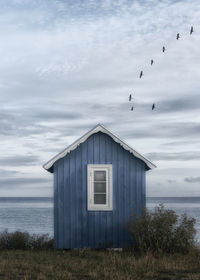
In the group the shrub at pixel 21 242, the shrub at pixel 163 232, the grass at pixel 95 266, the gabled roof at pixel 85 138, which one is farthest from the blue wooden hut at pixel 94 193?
the shrub at pixel 21 242

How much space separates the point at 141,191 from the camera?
20062 mm

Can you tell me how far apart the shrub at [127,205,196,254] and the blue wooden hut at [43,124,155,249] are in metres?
1.10

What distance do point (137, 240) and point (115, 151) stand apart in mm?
3377

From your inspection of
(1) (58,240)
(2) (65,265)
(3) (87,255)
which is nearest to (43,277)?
(2) (65,265)

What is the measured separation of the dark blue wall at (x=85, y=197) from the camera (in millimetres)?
19719

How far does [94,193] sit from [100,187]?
0.31 m

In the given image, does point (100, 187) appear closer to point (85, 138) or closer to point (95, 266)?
point (85, 138)

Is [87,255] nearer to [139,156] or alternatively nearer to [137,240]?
[137,240]

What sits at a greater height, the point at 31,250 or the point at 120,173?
the point at 120,173

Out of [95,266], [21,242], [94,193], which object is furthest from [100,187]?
[21,242]

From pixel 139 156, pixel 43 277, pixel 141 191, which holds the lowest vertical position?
pixel 43 277

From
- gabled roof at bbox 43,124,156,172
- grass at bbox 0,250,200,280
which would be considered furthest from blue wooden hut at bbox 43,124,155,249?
grass at bbox 0,250,200,280

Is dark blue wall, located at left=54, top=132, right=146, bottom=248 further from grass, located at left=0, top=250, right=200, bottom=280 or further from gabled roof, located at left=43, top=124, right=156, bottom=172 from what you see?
grass, located at left=0, top=250, right=200, bottom=280

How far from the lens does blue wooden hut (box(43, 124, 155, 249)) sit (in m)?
19.7
